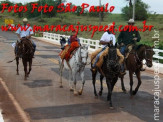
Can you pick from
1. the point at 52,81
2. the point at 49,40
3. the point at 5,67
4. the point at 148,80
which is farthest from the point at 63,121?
the point at 49,40

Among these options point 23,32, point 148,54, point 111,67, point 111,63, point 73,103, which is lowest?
point 73,103

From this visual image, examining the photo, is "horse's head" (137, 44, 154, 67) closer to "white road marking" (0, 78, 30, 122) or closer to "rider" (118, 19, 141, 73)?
"rider" (118, 19, 141, 73)

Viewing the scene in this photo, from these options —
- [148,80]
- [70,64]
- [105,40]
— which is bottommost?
[148,80]

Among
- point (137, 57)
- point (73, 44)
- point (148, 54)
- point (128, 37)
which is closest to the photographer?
point (148, 54)

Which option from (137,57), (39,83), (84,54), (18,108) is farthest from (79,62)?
(39,83)

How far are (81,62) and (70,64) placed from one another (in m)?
0.77

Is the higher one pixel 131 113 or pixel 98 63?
pixel 98 63

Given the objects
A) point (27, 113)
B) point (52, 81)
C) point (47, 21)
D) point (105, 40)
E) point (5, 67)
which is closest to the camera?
point (27, 113)

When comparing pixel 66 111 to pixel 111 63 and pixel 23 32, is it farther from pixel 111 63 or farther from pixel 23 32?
pixel 23 32

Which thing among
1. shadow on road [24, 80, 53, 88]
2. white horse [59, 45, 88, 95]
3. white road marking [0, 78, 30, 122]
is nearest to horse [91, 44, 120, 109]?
white horse [59, 45, 88, 95]

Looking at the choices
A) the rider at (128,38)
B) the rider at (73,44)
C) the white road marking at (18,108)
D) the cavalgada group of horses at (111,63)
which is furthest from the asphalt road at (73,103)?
the rider at (128,38)

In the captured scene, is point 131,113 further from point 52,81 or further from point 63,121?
point 52,81

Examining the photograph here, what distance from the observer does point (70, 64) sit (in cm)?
1066

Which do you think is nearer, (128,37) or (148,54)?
(148,54)
